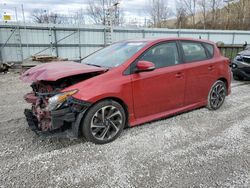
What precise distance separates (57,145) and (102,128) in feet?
2.37

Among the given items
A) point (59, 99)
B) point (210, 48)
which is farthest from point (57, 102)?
point (210, 48)

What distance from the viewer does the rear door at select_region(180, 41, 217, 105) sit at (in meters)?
3.97

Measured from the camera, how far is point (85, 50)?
14.0 meters

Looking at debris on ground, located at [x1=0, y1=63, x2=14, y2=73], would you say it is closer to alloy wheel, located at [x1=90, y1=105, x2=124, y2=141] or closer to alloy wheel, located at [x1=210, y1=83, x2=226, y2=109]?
alloy wheel, located at [x1=90, y1=105, x2=124, y2=141]

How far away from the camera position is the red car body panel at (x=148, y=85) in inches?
116

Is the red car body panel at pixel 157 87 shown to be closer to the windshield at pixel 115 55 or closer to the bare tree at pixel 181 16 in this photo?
the windshield at pixel 115 55

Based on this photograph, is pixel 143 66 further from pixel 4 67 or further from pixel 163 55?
pixel 4 67

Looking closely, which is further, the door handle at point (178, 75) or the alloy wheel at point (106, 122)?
the door handle at point (178, 75)

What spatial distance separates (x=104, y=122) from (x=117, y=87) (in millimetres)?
560

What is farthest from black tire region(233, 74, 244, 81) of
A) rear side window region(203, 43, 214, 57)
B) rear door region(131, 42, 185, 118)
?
rear door region(131, 42, 185, 118)

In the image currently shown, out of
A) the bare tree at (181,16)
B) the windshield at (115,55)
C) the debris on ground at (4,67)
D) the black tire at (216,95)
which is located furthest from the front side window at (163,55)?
the bare tree at (181,16)

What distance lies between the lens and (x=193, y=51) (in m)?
4.15

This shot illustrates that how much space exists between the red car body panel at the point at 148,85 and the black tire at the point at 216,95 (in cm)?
13

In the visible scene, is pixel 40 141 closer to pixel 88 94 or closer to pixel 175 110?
pixel 88 94
